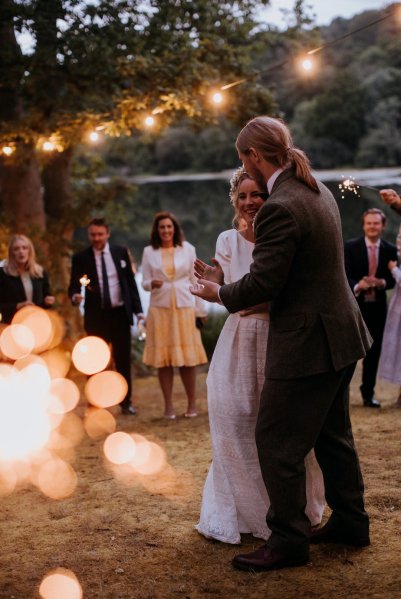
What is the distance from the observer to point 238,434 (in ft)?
12.7

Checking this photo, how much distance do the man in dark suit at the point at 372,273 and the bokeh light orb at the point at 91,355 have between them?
2566 millimetres

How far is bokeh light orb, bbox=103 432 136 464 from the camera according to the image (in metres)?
5.95

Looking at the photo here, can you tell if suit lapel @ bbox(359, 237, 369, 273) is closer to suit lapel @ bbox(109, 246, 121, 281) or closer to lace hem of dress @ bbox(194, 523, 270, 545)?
suit lapel @ bbox(109, 246, 121, 281)

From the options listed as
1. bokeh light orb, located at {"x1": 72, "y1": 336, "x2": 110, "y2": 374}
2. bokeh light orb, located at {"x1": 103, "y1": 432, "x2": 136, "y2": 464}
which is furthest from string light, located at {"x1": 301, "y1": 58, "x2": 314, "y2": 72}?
bokeh light orb, located at {"x1": 103, "y1": 432, "x2": 136, "y2": 464}

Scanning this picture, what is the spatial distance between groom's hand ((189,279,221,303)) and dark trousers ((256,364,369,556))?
43 cm

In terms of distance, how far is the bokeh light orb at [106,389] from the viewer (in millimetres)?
7855

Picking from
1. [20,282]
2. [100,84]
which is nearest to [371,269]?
[20,282]

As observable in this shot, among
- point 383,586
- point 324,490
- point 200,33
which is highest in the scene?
point 200,33

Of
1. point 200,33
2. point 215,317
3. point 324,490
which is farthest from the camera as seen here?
point 215,317

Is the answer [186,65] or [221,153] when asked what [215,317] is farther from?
[221,153]

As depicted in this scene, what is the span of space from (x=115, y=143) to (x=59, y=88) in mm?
3328

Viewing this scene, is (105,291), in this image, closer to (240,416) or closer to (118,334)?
(118,334)

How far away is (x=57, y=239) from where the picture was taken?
34.1ft

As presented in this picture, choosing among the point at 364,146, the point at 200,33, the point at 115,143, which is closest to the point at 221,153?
the point at 364,146
